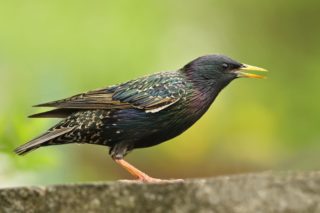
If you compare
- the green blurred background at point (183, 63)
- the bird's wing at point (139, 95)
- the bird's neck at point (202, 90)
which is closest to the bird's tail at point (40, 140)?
the bird's wing at point (139, 95)

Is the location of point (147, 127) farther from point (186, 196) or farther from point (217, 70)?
point (186, 196)

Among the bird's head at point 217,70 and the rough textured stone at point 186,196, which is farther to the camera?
the bird's head at point 217,70

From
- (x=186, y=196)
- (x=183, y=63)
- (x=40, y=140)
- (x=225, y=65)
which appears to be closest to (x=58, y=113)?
(x=40, y=140)

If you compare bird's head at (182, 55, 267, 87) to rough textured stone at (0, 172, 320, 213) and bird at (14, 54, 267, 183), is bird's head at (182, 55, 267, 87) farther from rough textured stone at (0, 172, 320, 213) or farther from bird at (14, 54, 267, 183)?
rough textured stone at (0, 172, 320, 213)

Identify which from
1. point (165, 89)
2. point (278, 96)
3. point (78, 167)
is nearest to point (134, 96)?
point (165, 89)

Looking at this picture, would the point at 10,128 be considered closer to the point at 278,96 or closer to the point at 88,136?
the point at 88,136

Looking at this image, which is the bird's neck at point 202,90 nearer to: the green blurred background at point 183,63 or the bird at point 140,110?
the bird at point 140,110
